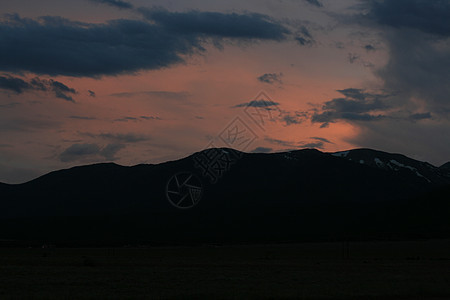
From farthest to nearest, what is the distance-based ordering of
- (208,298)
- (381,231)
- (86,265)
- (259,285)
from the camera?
1. (381,231)
2. (86,265)
3. (259,285)
4. (208,298)

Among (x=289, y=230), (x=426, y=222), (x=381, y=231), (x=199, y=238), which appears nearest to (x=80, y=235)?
(x=199, y=238)

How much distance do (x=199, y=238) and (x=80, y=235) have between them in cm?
4355

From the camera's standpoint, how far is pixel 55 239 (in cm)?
18212

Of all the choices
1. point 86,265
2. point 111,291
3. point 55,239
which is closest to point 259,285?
point 111,291

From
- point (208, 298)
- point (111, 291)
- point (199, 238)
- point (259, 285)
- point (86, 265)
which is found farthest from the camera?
point (199, 238)

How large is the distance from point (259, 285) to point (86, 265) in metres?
30.8

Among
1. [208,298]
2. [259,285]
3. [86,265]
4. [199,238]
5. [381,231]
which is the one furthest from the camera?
[199,238]

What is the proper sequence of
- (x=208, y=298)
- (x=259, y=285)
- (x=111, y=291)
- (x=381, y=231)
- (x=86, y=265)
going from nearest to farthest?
(x=208, y=298) < (x=111, y=291) < (x=259, y=285) < (x=86, y=265) < (x=381, y=231)

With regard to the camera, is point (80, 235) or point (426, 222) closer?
point (426, 222)

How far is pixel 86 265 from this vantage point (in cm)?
6312

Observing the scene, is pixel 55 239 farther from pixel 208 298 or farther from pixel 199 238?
pixel 208 298

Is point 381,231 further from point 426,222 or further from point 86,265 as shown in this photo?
point 86,265

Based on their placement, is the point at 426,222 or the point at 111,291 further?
the point at 426,222

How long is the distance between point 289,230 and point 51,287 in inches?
6460
